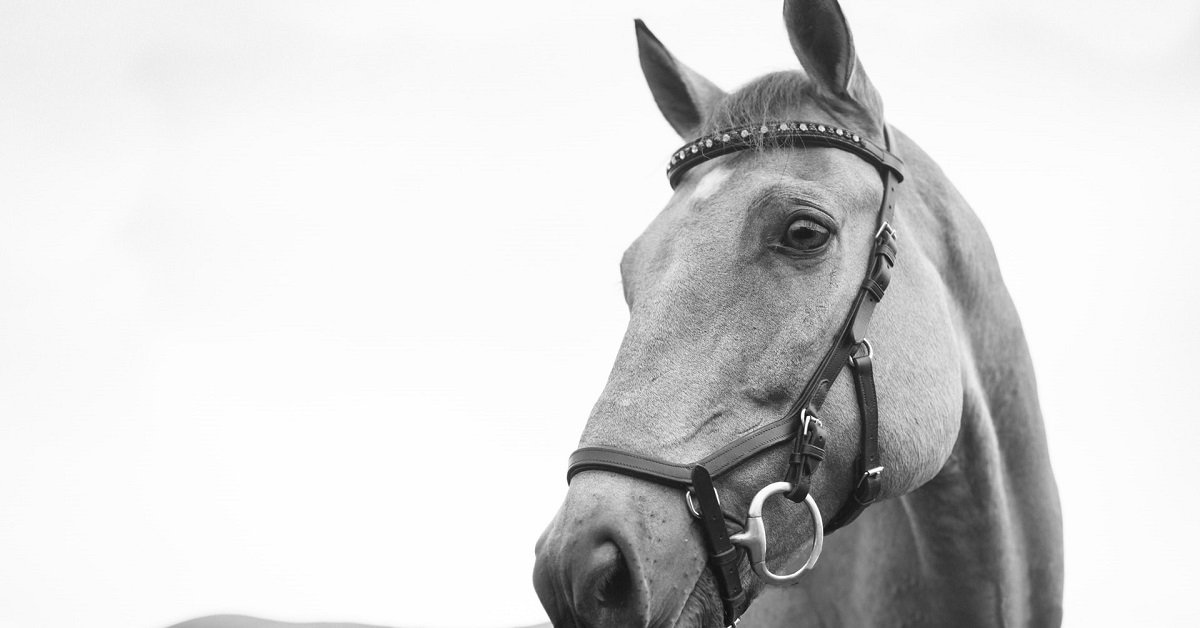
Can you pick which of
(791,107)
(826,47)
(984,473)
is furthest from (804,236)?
(984,473)

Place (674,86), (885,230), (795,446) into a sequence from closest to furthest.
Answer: (795,446) < (885,230) < (674,86)

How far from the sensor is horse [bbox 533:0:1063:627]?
6.51ft

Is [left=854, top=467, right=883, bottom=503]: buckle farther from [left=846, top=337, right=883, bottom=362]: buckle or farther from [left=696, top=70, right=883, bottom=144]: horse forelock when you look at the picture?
[left=696, top=70, right=883, bottom=144]: horse forelock

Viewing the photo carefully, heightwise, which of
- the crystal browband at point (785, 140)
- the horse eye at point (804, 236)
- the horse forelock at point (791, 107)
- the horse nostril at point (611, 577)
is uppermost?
the horse forelock at point (791, 107)

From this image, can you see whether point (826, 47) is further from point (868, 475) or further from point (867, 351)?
point (868, 475)

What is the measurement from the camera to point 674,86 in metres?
3.34

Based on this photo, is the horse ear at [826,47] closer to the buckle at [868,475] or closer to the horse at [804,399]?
the horse at [804,399]

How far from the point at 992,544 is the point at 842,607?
582 mm

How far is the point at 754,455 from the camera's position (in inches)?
83.0

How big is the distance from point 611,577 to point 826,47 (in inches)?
70.7

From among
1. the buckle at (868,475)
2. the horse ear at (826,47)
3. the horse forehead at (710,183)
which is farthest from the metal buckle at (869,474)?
the horse ear at (826,47)

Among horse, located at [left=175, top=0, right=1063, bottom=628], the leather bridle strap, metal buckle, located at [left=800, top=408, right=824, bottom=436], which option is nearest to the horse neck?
horse, located at [left=175, top=0, right=1063, bottom=628]

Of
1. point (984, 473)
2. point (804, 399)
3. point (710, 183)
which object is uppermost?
point (710, 183)

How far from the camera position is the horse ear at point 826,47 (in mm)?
2709
